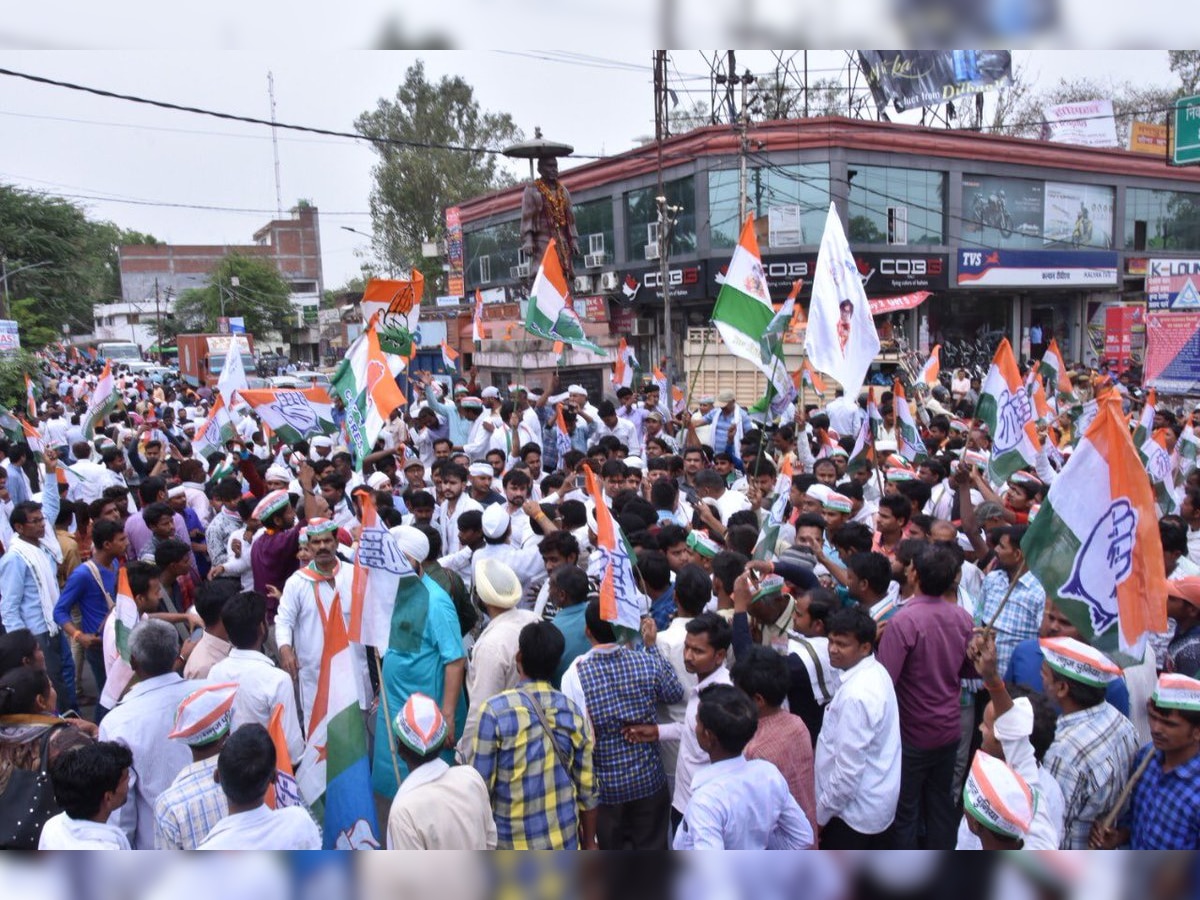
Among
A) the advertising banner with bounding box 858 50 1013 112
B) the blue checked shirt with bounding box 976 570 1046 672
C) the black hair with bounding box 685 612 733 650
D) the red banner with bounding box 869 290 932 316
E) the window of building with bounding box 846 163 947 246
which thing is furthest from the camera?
the advertising banner with bounding box 858 50 1013 112

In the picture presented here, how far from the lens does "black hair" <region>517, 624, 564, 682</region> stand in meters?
3.63

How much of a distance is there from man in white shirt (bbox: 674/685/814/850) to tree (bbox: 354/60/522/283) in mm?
40980

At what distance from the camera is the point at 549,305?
32.7 feet

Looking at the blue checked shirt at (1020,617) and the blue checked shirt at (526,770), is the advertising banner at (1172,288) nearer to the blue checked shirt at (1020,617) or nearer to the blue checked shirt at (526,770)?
the blue checked shirt at (1020,617)

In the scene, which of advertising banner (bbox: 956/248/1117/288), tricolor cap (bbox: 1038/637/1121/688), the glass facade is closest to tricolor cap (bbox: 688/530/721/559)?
tricolor cap (bbox: 1038/637/1121/688)

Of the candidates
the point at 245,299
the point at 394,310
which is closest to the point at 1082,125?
the point at 394,310

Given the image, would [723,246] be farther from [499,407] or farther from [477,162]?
[477,162]

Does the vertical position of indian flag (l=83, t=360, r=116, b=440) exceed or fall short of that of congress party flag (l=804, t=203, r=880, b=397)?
it falls short

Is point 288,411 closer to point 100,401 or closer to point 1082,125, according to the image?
point 100,401

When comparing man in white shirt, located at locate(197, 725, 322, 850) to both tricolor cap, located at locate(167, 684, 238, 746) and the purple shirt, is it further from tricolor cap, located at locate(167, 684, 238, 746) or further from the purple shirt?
the purple shirt

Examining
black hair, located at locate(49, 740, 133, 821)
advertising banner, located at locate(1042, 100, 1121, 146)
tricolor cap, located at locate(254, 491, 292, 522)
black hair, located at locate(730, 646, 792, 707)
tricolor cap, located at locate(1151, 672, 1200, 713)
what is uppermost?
advertising banner, located at locate(1042, 100, 1121, 146)

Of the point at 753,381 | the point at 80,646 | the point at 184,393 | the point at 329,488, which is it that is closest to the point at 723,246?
the point at 753,381

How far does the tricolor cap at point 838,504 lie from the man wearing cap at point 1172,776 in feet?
9.71

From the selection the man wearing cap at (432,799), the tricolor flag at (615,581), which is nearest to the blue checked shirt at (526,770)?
the man wearing cap at (432,799)
